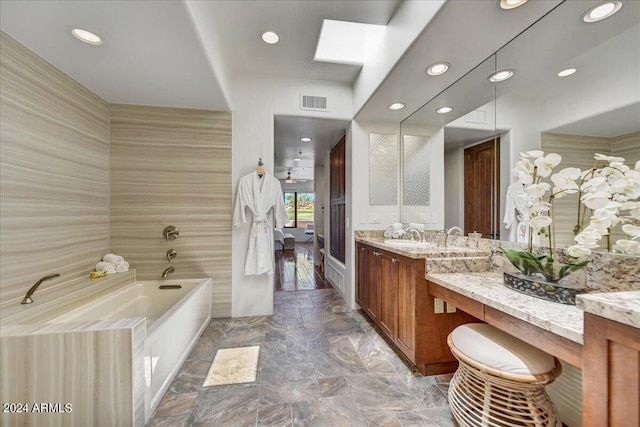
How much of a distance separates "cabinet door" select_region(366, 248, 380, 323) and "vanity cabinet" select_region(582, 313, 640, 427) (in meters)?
1.70

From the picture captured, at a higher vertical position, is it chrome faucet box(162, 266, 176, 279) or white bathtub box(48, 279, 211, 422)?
chrome faucet box(162, 266, 176, 279)

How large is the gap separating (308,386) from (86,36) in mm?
2859

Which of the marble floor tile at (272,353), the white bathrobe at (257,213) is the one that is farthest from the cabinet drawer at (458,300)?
the white bathrobe at (257,213)

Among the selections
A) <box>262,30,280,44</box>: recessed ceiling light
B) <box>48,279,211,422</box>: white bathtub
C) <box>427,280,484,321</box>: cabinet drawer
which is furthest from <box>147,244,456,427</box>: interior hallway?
<box>262,30,280,44</box>: recessed ceiling light

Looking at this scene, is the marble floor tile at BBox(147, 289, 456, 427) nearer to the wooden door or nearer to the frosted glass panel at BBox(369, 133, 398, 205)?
the wooden door

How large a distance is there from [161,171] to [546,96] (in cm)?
347

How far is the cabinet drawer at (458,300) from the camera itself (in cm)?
141

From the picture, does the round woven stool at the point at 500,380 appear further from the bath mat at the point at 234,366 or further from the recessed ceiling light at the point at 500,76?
the recessed ceiling light at the point at 500,76

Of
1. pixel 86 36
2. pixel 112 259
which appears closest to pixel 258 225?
pixel 112 259

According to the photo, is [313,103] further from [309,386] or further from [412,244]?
[309,386]

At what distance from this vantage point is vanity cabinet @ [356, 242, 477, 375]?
6.05 ft

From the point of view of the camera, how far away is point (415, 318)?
1843mm

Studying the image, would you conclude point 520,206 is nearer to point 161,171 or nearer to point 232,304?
point 232,304

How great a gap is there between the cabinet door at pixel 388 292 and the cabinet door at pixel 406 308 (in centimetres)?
7
